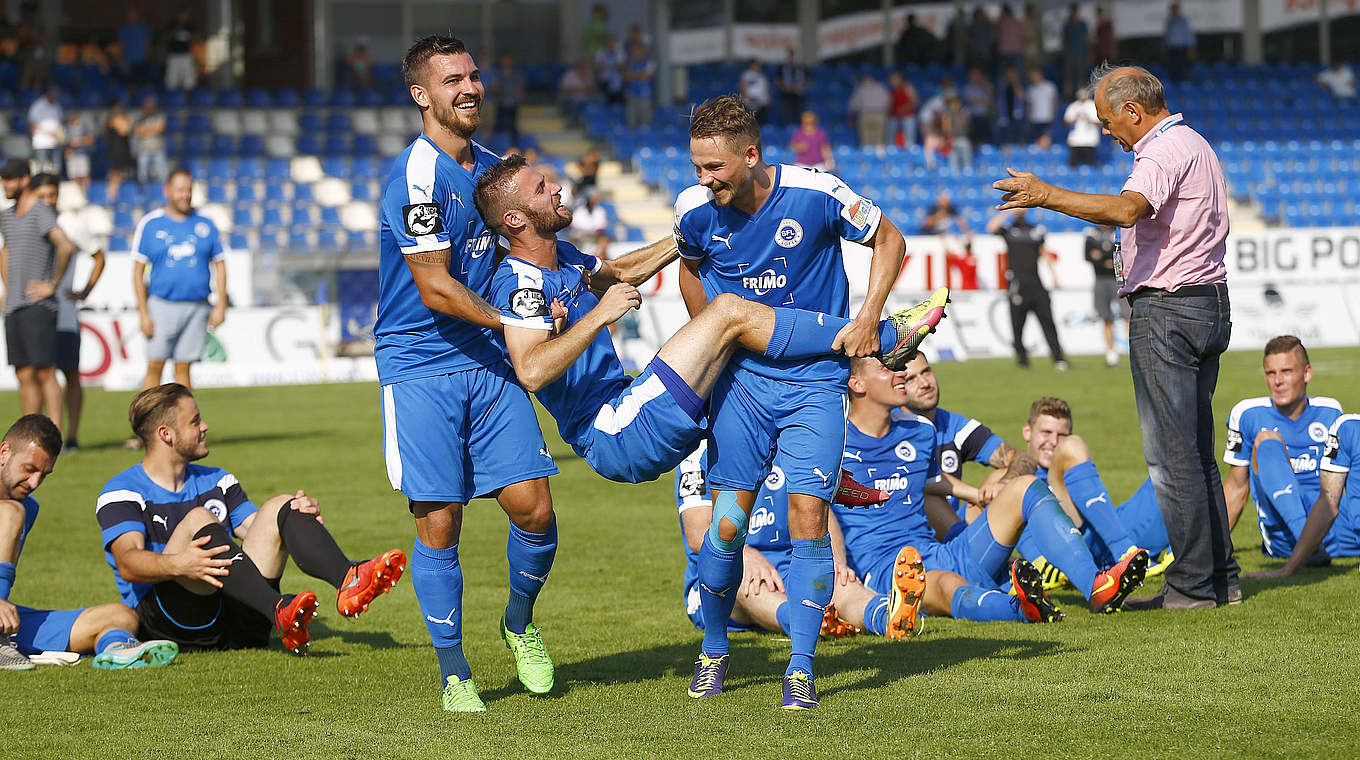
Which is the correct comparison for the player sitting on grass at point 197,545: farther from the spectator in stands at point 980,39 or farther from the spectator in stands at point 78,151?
the spectator in stands at point 980,39

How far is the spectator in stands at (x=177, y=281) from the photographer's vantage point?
12164 millimetres

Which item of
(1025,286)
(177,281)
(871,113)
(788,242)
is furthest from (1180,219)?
(871,113)

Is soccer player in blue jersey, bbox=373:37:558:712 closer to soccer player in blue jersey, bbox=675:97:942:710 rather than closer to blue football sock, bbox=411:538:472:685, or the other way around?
blue football sock, bbox=411:538:472:685

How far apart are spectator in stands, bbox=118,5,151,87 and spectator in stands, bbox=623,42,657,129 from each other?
28.5 feet

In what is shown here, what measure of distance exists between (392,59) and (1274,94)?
1870cm

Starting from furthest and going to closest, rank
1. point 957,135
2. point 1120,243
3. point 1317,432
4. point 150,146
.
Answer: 1. point 957,135
2. point 150,146
3. point 1317,432
4. point 1120,243

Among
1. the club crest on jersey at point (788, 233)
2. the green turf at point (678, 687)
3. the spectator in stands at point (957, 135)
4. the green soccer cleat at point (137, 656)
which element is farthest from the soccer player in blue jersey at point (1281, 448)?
the spectator in stands at point (957, 135)

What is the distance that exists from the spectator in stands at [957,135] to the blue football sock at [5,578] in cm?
2290

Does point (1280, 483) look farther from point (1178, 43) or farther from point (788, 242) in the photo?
point (1178, 43)

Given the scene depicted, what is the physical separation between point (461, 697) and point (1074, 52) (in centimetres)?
2740

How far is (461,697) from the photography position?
16.3ft

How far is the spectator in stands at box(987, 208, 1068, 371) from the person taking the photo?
1858cm

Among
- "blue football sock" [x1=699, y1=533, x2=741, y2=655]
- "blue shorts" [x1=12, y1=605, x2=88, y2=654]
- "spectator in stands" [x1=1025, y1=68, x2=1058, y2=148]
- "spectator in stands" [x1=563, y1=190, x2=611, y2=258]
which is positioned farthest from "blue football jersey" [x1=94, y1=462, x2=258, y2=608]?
"spectator in stands" [x1=1025, y1=68, x2=1058, y2=148]

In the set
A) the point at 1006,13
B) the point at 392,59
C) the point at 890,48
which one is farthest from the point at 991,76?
the point at 392,59
